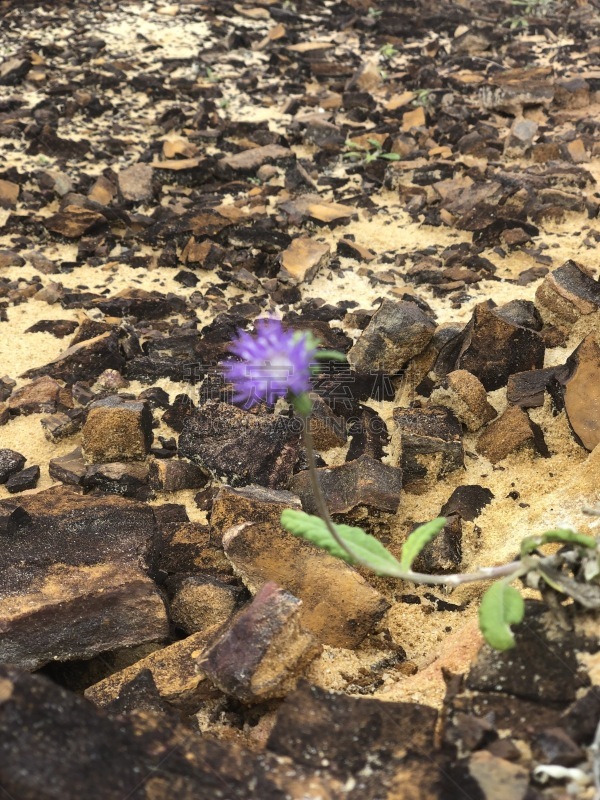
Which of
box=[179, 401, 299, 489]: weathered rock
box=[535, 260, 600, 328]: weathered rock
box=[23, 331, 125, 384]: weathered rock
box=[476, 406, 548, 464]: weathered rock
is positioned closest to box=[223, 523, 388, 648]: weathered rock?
box=[179, 401, 299, 489]: weathered rock

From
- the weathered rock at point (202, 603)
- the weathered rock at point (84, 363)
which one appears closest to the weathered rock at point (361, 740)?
the weathered rock at point (202, 603)

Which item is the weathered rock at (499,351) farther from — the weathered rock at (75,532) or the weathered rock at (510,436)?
the weathered rock at (75,532)

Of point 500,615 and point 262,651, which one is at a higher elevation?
point 500,615

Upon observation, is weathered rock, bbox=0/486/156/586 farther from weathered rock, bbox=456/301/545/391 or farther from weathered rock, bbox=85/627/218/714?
weathered rock, bbox=456/301/545/391

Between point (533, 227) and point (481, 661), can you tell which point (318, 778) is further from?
point (533, 227)

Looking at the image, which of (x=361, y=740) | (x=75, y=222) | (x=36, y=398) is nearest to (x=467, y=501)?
(x=361, y=740)

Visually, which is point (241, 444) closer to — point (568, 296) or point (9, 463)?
point (9, 463)
